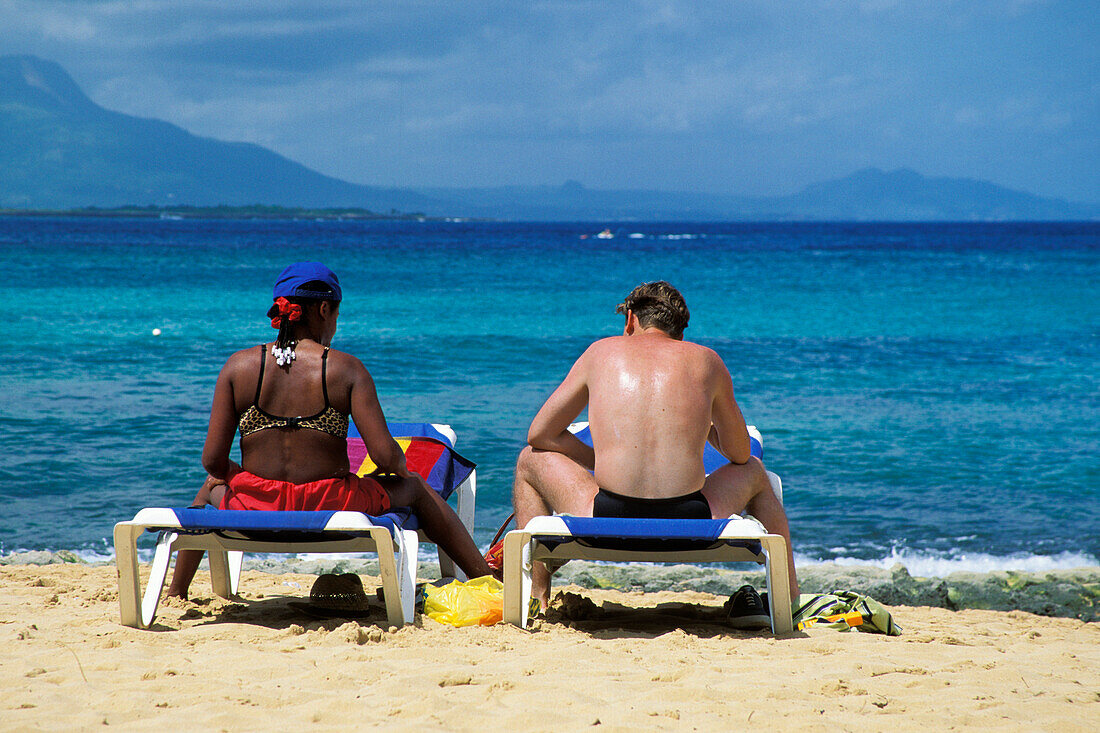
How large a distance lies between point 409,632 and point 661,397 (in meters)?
1.30

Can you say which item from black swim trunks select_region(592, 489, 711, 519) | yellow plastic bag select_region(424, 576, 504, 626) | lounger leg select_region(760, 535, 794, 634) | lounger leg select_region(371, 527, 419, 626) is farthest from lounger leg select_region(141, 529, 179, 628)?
lounger leg select_region(760, 535, 794, 634)

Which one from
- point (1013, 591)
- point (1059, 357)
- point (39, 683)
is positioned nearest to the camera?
point (39, 683)

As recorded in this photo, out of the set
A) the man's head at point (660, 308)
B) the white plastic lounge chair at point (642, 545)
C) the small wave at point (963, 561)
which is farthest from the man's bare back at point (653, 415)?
the small wave at point (963, 561)

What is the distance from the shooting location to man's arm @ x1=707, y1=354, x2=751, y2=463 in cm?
382

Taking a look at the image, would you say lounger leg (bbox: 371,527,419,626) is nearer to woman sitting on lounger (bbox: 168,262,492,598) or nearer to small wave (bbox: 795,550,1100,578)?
woman sitting on lounger (bbox: 168,262,492,598)

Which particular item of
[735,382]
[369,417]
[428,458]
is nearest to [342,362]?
[369,417]

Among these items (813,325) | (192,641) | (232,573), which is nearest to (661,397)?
(192,641)

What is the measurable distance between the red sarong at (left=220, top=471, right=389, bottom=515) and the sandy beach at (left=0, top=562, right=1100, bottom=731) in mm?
465

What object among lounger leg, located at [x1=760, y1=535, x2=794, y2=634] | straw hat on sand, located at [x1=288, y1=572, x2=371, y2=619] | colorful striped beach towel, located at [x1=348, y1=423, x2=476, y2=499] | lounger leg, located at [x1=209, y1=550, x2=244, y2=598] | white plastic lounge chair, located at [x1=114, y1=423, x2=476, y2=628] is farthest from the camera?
colorful striped beach towel, located at [x1=348, y1=423, x2=476, y2=499]

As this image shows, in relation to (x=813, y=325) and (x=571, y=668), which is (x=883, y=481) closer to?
(x=571, y=668)

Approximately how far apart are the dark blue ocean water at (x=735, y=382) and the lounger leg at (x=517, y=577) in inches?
137

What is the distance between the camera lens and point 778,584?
3672 mm

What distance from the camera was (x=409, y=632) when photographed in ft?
12.1

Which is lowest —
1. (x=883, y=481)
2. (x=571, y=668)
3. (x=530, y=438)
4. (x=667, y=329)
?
(x=883, y=481)
